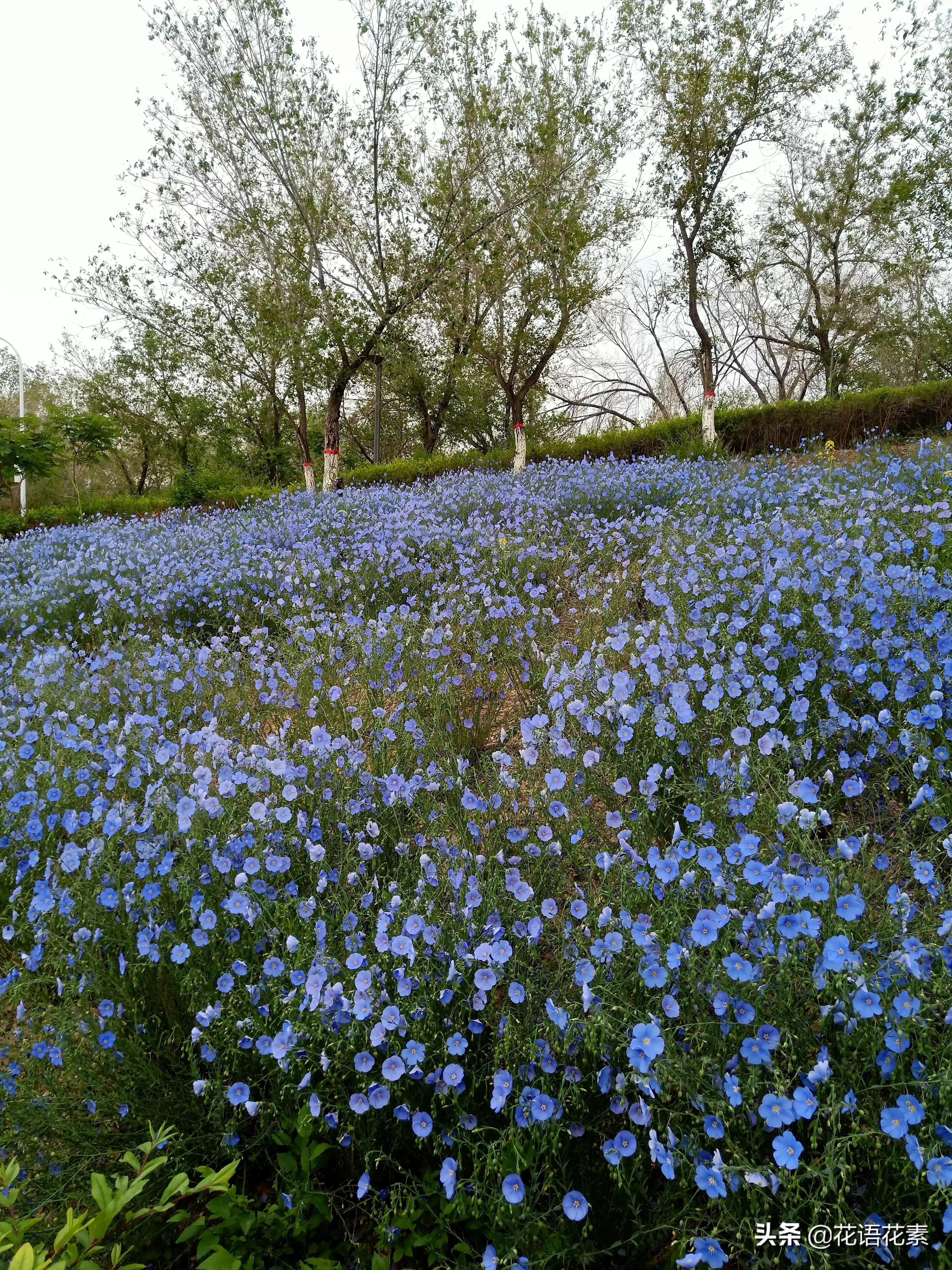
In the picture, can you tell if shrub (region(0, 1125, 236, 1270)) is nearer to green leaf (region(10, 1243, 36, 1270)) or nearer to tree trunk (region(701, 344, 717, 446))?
green leaf (region(10, 1243, 36, 1270))

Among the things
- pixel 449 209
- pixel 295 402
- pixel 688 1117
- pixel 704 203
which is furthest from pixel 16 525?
pixel 688 1117

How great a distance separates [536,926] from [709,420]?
11.9m

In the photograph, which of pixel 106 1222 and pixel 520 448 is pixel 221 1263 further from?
pixel 520 448

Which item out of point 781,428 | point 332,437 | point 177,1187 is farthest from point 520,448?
point 177,1187

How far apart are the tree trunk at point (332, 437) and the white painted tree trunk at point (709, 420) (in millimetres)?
6413

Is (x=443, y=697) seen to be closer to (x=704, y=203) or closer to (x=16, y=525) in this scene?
(x=704, y=203)

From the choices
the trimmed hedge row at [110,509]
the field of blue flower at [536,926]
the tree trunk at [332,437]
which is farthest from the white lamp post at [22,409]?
the field of blue flower at [536,926]

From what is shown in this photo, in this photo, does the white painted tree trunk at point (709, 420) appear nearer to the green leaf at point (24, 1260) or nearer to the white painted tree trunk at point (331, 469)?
the white painted tree trunk at point (331, 469)

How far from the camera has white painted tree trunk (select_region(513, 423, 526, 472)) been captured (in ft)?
38.4

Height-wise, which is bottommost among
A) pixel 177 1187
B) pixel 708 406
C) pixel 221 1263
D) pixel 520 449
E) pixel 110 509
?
pixel 221 1263

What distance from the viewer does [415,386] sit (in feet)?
83.4

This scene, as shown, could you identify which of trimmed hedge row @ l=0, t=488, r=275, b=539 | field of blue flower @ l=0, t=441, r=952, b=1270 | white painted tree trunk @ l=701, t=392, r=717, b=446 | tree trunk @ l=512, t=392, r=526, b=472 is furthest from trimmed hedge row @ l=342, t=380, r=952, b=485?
field of blue flower @ l=0, t=441, r=952, b=1270

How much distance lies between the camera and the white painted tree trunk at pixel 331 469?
12.3 m

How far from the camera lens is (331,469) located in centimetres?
1239
